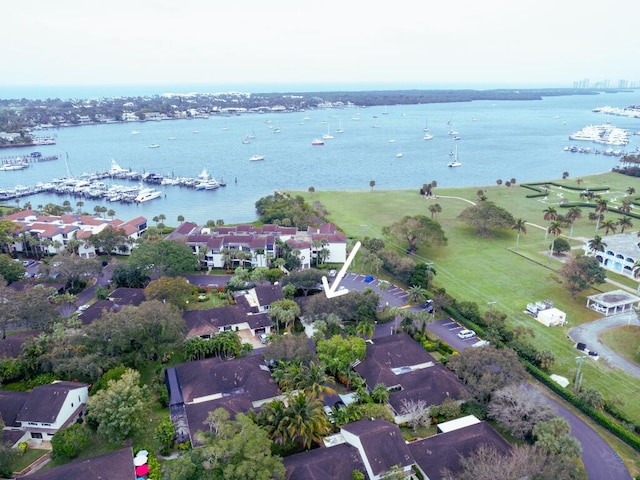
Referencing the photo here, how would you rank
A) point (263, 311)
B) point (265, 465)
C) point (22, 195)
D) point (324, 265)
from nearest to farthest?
point (265, 465) < point (263, 311) < point (324, 265) < point (22, 195)

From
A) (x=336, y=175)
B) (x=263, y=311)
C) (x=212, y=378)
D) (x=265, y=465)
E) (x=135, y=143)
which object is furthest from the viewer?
(x=135, y=143)

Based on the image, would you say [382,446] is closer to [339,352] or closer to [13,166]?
[339,352]

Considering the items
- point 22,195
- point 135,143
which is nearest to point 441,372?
point 22,195

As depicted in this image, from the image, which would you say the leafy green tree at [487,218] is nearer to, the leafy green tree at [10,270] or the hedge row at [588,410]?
the hedge row at [588,410]

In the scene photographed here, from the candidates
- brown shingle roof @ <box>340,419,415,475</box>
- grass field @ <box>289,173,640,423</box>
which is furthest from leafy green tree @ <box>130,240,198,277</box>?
brown shingle roof @ <box>340,419,415,475</box>

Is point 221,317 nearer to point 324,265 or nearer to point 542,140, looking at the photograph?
point 324,265

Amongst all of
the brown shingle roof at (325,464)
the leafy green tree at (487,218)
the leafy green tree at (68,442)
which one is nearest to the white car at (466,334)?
the brown shingle roof at (325,464)

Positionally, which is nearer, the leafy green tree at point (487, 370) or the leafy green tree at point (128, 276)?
the leafy green tree at point (487, 370)

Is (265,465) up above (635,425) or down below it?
above
